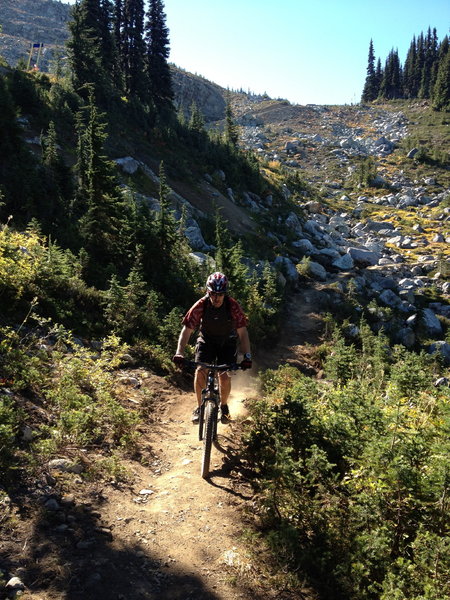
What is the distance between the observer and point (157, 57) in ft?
138

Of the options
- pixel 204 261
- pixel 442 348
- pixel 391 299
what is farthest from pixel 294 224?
pixel 204 261

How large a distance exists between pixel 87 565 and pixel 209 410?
2.52 metres

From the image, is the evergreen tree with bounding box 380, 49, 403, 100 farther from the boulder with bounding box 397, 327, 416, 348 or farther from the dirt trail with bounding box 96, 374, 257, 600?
the dirt trail with bounding box 96, 374, 257, 600

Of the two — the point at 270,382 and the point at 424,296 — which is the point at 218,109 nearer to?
the point at 424,296

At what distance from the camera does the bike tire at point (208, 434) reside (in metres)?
5.62

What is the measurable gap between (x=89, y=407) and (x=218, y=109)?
4715 inches

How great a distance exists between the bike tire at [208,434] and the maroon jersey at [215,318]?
3.67ft

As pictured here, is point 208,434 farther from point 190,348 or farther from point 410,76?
point 410,76

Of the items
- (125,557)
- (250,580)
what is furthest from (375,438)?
(125,557)

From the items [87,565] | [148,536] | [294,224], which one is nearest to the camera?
[87,565]

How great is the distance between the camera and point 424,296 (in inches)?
1130

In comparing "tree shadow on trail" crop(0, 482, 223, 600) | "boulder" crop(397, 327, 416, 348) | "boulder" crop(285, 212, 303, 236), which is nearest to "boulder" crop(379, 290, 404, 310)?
"boulder" crop(397, 327, 416, 348)

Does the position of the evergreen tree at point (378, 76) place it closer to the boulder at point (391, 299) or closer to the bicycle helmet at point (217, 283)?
the boulder at point (391, 299)

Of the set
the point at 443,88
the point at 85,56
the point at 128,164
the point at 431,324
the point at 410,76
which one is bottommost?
the point at 431,324
